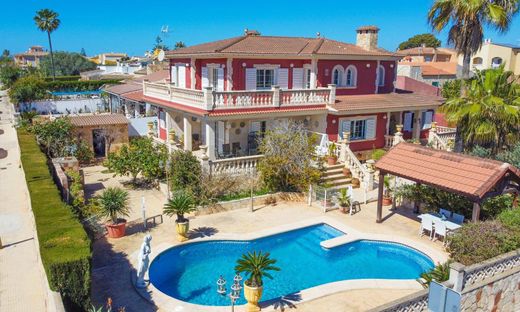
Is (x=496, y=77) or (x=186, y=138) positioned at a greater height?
(x=496, y=77)

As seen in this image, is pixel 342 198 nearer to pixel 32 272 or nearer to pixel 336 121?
pixel 336 121

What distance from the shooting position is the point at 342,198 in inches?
791

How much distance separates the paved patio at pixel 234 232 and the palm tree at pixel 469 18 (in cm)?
940

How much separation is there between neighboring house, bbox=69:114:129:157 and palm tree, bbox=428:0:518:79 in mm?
20373

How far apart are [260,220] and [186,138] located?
9.31 m

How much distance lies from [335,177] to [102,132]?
51.4 feet

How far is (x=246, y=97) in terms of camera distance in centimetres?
2320

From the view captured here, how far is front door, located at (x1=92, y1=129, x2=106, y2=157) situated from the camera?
93.9ft

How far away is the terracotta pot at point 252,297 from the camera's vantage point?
1141cm

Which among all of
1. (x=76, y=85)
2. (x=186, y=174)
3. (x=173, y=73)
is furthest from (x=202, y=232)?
(x=76, y=85)

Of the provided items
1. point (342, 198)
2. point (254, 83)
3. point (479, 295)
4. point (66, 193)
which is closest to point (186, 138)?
point (254, 83)

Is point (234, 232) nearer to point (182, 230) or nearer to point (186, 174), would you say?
point (182, 230)

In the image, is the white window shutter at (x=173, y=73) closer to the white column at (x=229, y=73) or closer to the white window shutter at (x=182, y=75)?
the white window shutter at (x=182, y=75)

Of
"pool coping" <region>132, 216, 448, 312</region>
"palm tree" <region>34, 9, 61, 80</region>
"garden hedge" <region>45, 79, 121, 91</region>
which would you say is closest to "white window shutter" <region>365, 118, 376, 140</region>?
"pool coping" <region>132, 216, 448, 312</region>
